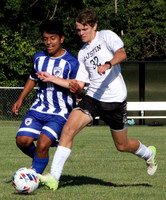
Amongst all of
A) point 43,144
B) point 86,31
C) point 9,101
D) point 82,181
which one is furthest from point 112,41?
point 9,101

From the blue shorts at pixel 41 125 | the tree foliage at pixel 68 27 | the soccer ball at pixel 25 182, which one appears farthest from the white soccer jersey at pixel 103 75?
the tree foliage at pixel 68 27

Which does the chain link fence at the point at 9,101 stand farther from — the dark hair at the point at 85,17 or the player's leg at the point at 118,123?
the dark hair at the point at 85,17

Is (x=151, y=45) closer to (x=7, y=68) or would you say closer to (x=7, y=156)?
(x=7, y=68)

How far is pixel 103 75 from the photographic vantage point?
305 inches

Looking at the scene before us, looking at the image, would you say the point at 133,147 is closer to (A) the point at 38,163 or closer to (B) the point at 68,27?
(A) the point at 38,163

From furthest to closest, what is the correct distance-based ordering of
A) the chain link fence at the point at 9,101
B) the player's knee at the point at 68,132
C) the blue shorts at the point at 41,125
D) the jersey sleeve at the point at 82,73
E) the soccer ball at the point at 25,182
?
the chain link fence at the point at 9,101, the jersey sleeve at the point at 82,73, the blue shorts at the point at 41,125, the player's knee at the point at 68,132, the soccer ball at the point at 25,182

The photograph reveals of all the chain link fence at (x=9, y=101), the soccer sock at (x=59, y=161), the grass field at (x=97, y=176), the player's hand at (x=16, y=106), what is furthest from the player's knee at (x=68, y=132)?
the chain link fence at (x=9, y=101)

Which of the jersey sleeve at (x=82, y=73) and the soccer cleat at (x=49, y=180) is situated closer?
the soccer cleat at (x=49, y=180)

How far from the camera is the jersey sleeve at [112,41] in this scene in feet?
24.6

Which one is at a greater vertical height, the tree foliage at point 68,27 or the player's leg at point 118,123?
the player's leg at point 118,123

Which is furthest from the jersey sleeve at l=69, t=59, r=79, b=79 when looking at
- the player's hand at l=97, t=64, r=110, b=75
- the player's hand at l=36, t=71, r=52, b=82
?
the player's hand at l=97, t=64, r=110, b=75

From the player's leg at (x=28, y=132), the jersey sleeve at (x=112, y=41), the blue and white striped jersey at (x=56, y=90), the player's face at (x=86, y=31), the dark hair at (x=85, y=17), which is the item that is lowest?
the player's leg at (x=28, y=132)

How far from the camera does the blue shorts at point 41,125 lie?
306 inches

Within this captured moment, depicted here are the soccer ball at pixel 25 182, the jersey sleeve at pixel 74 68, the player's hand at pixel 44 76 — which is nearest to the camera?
the soccer ball at pixel 25 182
